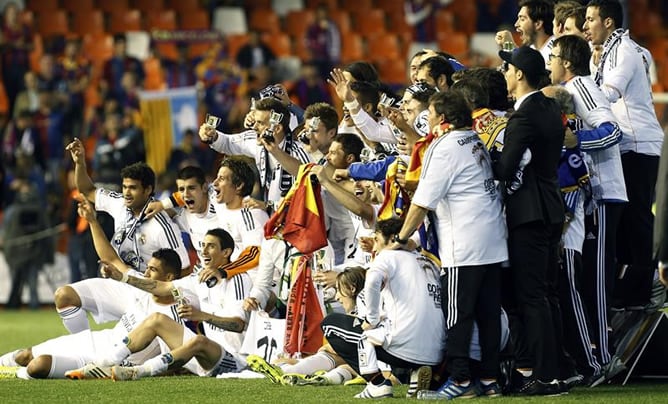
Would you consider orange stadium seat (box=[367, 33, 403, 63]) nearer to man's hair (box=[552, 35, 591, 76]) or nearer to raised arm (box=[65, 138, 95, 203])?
raised arm (box=[65, 138, 95, 203])

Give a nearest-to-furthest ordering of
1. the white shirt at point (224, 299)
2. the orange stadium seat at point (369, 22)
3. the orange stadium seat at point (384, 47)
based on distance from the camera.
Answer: the white shirt at point (224, 299) → the orange stadium seat at point (384, 47) → the orange stadium seat at point (369, 22)

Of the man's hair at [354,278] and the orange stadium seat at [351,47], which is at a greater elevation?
the orange stadium seat at [351,47]

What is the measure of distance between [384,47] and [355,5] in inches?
58.9

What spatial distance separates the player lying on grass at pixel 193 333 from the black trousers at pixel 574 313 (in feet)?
8.44

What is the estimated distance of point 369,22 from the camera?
25172 mm

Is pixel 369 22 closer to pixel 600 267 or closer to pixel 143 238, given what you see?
pixel 143 238

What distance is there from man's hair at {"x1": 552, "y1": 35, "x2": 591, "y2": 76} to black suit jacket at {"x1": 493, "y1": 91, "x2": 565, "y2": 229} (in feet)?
2.24

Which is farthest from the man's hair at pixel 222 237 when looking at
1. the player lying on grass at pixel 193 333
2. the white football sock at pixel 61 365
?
the white football sock at pixel 61 365

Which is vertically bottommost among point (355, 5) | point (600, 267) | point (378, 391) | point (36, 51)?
point (378, 391)

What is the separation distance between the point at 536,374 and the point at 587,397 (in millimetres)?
333

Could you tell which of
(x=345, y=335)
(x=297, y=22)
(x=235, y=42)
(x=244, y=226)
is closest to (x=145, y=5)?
(x=235, y=42)

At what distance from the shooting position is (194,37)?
2205 cm

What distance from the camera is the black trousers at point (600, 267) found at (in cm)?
897

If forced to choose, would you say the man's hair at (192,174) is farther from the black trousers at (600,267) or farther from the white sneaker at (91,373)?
the black trousers at (600,267)
